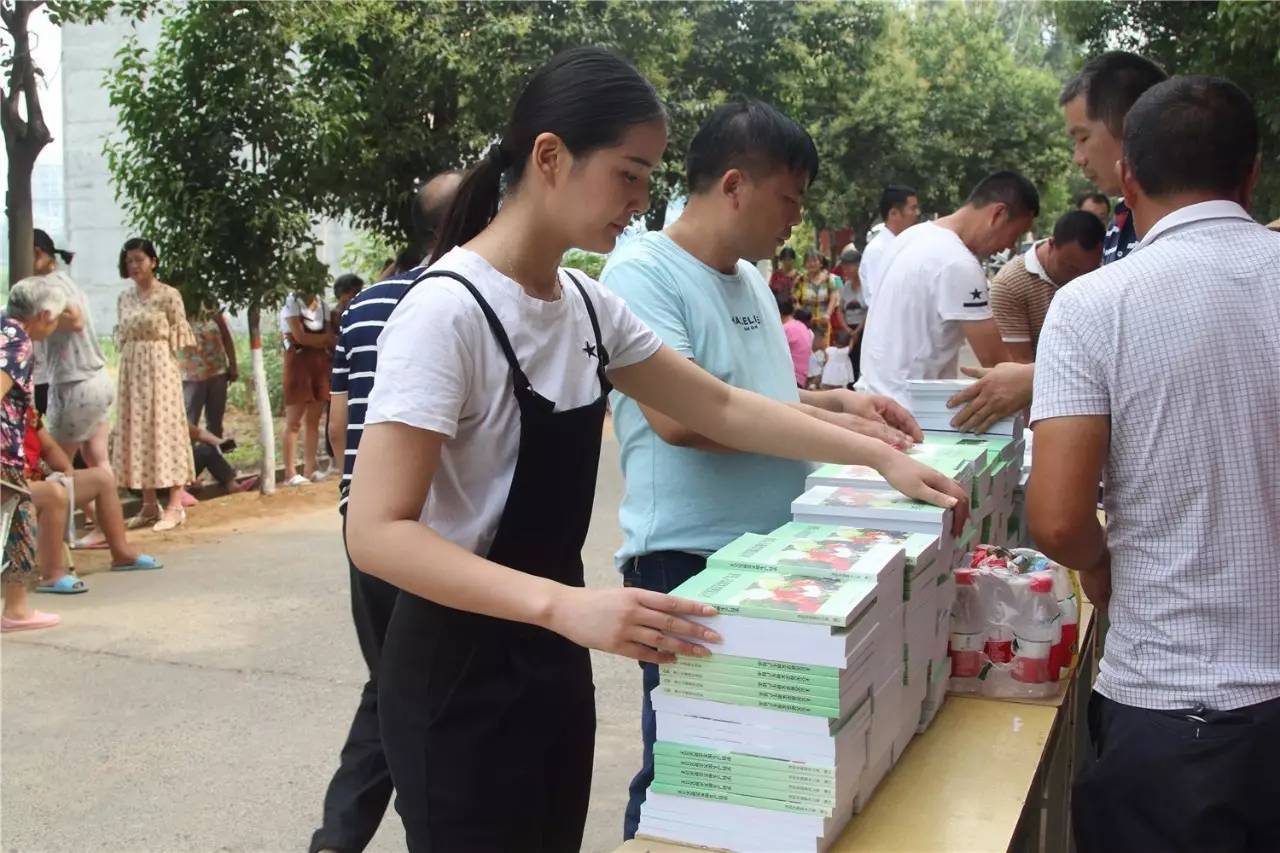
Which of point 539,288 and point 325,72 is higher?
point 325,72

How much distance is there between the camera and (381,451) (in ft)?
4.86

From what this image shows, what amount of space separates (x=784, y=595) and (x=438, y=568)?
47 cm

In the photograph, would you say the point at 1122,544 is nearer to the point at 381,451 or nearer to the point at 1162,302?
the point at 1162,302

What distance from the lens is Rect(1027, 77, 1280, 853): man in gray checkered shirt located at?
1773 millimetres

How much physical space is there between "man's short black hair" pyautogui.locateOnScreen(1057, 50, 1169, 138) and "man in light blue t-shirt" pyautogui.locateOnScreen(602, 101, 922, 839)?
90 centimetres

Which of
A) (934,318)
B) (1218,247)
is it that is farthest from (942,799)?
(934,318)

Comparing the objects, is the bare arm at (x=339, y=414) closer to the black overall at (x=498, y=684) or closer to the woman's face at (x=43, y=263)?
the black overall at (x=498, y=684)

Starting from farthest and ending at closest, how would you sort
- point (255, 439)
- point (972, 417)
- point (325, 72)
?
point (255, 439)
point (325, 72)
point (972, 417)

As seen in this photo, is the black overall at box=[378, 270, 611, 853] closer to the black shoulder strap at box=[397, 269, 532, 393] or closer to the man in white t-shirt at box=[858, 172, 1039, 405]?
the black shoulder strap at box=[397, 269, 532, 393]

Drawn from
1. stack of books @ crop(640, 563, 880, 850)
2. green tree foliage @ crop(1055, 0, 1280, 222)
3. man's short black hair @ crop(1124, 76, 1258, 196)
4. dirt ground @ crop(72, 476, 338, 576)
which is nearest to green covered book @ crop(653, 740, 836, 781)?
stack of books @ crop(640, 563, 880, 850)

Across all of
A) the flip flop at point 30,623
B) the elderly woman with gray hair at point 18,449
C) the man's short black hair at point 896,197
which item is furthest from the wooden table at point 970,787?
the man's short black hair at point 896,197

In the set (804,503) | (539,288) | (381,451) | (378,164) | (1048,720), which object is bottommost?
(1048,720)

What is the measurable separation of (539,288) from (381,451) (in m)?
0.37

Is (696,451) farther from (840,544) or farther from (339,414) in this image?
(339,414)
